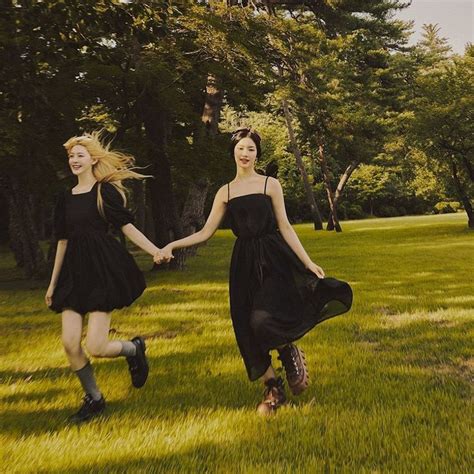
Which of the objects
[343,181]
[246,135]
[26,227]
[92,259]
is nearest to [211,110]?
[26,227]

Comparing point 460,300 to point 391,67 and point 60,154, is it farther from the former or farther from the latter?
point 391,67

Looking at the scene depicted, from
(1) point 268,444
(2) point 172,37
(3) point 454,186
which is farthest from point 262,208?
(3) point 454,186

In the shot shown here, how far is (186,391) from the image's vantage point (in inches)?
167

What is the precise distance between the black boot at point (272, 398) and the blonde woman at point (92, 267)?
1042 mm

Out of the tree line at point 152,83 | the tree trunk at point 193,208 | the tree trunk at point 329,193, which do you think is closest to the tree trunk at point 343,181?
the tree trunk at point 329,193

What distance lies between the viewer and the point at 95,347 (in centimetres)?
369

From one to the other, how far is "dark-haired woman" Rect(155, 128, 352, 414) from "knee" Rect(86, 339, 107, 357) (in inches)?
30.7

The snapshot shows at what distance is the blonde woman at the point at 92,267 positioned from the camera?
3732 mm

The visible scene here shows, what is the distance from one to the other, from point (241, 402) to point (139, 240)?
154 centimetres

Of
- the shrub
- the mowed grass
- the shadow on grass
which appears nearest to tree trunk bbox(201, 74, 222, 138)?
the mowed grass

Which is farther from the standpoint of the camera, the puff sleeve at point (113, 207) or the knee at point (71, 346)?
the puff sleeve at point (113, 207)

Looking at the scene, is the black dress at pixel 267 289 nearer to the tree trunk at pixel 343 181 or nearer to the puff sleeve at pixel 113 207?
the puff sleeve at pixel 113 207

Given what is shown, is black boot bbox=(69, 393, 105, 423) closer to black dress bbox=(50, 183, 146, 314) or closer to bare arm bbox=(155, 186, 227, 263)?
black dress bbox=(50, 183, 146, 314)

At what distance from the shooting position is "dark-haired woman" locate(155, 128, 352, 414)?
373cm
